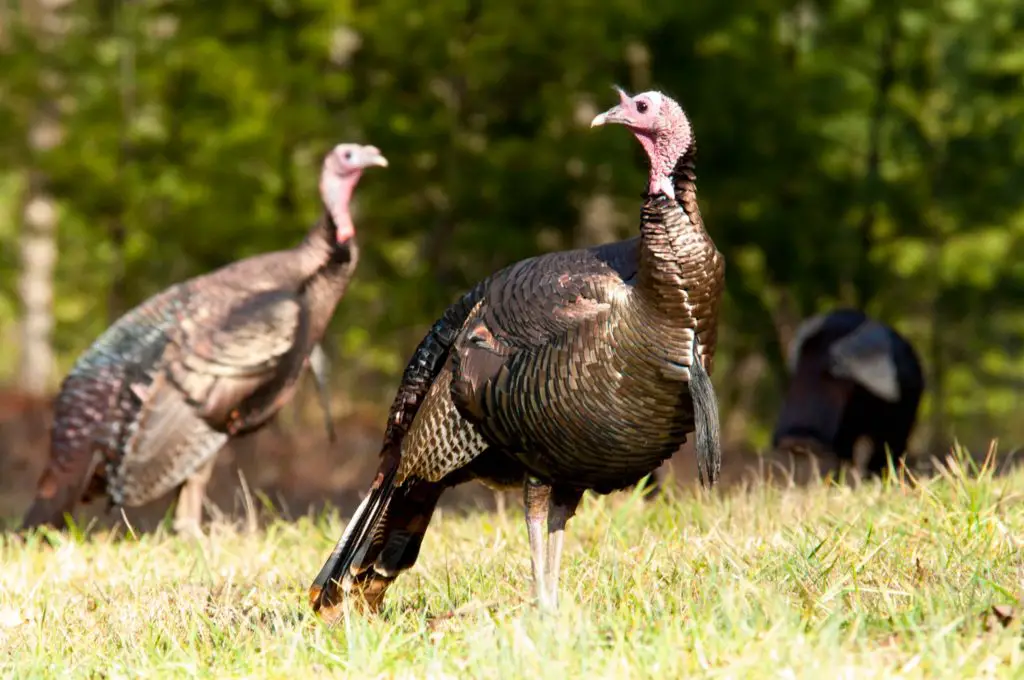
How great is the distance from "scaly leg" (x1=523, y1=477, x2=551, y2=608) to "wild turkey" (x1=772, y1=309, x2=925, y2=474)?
3410mm

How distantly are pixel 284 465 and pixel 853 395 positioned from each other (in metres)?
4.48

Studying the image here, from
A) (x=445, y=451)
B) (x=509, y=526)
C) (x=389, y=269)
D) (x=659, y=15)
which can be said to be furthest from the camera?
(x=389, y=269)

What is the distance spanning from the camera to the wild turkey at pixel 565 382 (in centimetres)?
343

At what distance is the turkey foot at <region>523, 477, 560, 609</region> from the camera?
3.63 m

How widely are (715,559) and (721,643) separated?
3.53ft

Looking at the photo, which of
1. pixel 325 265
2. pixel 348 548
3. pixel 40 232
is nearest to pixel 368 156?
pixel 325 265

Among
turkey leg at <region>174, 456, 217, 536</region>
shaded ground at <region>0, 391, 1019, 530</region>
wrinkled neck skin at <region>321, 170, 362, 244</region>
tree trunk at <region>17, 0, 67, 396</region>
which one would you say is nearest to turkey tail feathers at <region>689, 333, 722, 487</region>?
wrinkled neck skin at <region>321, 170, 362, 244</region>

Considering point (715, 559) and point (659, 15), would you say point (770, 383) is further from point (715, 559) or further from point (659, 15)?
point (715, 559)

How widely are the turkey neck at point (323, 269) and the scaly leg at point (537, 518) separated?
290cm

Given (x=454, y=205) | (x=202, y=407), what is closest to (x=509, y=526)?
(x=202, y=407)

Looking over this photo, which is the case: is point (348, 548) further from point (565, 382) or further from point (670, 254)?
point (670, 254)

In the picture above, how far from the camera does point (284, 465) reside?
980 centimetres

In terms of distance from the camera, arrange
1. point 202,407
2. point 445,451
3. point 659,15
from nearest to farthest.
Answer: point 445,451
point 202,407
point 659,15

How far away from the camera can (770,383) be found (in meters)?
10.7
